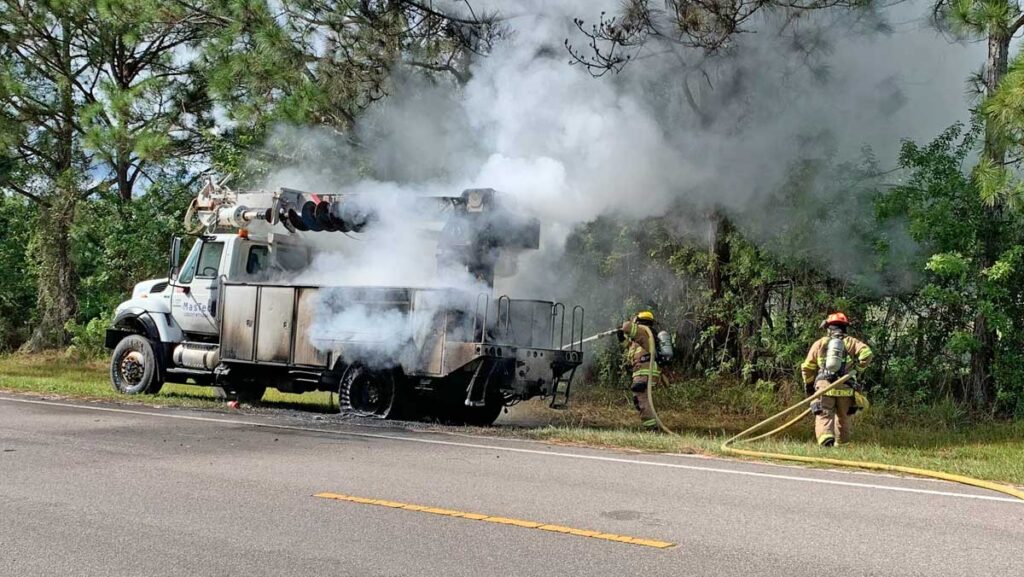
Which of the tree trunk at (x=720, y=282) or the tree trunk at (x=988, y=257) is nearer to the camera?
the tree trunk at (x=988, y=257)

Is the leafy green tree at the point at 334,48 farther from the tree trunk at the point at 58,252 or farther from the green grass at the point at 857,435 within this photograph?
the tree trunk at the point at 58,252

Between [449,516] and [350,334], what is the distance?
20.1ft

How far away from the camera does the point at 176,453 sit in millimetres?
8906

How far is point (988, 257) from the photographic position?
13.0 meters

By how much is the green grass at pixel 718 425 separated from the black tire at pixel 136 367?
0.94ft

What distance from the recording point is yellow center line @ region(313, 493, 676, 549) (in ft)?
18.7

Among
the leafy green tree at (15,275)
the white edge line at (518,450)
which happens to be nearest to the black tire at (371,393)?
the white edge line at (518,450)

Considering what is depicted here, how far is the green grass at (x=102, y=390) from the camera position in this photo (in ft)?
47.1

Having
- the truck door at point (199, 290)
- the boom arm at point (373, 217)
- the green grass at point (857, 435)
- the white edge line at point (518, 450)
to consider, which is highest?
the boom arm at point (373, 217)

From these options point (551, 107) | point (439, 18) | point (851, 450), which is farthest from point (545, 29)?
point (851, 450)

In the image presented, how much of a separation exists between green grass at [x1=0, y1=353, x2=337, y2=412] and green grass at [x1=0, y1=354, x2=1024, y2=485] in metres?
0.02

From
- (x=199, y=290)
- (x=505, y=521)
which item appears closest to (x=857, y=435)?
(x=505, y=521)

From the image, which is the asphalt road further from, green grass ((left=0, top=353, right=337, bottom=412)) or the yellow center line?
green grass ((left=0, top=353, right=337, bottom=412))

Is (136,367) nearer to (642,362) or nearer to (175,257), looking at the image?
(175,257)
